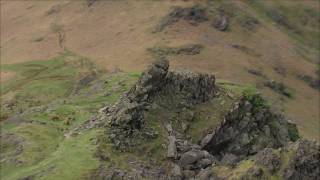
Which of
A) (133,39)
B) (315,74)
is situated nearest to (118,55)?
(133,39)

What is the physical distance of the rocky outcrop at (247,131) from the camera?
188 feet

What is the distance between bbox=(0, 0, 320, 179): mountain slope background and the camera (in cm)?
9775

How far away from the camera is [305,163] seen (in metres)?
51.2

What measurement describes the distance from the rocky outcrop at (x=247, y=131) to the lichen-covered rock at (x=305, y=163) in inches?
262

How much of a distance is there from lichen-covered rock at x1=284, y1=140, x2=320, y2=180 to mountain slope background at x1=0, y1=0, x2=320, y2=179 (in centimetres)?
2444

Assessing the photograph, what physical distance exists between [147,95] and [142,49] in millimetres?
61708

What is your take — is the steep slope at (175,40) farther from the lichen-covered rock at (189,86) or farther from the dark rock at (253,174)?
the dark rock at (253,174)

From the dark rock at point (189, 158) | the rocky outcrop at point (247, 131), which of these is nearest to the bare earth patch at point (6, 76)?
the rocky outcrop at point (247, 131)

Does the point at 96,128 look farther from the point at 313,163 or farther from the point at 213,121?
the point at 313,163

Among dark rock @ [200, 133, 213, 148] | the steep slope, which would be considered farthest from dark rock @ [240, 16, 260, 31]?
dark rock @ [200, 133, 213, 148]

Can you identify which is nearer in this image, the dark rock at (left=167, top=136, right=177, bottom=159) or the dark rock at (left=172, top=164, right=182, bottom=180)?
the dark rock at (left=172, top=164, right=182, bottom=180)

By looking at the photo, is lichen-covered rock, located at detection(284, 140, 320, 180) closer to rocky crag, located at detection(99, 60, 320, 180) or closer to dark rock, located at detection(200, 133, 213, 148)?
rocky crag, located at detection(99, 60, 320, 180)

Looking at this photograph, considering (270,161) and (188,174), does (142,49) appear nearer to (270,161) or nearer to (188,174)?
Result: (188,174)

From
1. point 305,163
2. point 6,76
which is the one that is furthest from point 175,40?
point 305,163
